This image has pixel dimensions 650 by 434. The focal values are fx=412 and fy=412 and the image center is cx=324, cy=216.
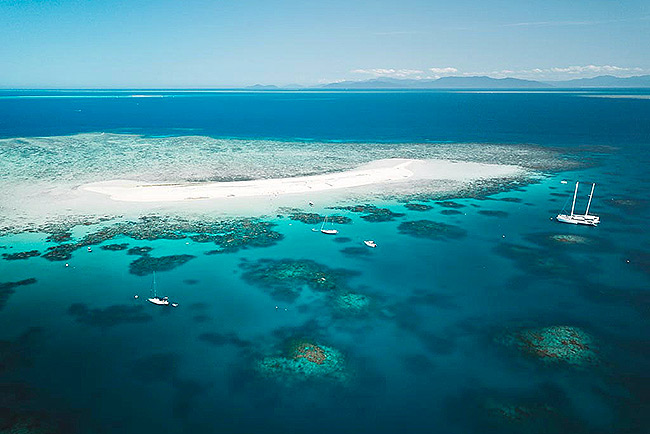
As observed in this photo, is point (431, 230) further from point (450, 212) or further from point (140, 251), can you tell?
point (140, 251)

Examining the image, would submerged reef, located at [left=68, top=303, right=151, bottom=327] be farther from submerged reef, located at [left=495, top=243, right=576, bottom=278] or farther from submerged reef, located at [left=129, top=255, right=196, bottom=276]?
submerged reef, located at [left=495, top=243, right=576, bottom=278]

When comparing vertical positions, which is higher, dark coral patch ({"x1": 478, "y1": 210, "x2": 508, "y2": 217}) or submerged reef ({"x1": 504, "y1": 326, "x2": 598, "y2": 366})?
dark coral patch ({"x1": 478, "y1": 210, "x2": 508, "y2": 217})

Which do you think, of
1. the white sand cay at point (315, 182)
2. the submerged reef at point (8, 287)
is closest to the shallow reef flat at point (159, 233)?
the submerged reef at point (8, 287)

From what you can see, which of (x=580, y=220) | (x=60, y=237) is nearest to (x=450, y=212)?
(x=580, y=220)

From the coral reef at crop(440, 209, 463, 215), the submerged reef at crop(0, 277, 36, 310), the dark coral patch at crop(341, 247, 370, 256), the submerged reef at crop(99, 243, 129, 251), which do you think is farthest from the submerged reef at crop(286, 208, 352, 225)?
the submerged reef at crop(0, 277, 36, 310)

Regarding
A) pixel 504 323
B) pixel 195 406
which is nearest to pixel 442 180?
pixel 504 323

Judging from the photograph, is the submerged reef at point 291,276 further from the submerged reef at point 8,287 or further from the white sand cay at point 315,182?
the white sand cay at point 315,182

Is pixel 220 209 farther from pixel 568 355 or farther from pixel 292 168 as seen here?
pixel 568 355
